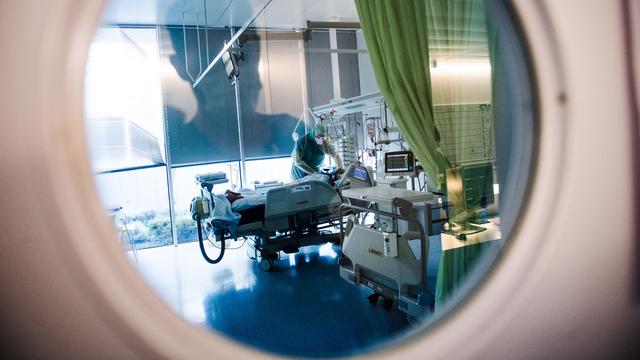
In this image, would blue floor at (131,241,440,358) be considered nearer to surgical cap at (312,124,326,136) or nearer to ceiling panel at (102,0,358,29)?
surgical cap at (312,124,326,136)

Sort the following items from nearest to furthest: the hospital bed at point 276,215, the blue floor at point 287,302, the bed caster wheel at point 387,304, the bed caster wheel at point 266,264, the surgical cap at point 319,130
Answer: the blue floor at point 287,302 → the bed caster wheel at point 387,304 → the hospital bed at point 276,215 → the bed caster wheel at point 266,264 → the surgical cap at point 319,130

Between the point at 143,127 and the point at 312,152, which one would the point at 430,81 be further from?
the point at 143,127

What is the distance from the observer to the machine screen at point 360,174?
377cm

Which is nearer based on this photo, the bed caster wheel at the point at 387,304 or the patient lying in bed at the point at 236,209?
the bed caster wheel at the point at 387,304

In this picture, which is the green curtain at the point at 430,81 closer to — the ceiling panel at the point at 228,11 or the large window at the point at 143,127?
the large window at the point at 143,127

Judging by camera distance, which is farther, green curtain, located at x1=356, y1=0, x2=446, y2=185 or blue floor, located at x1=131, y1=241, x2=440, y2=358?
blue floor, located at x1=131, y1=241, x2=440, y2=358

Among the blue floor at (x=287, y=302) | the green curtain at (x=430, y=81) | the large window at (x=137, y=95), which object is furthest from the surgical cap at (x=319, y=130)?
the green curtain at (x=430, y=81)

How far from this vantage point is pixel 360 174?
12.6ft

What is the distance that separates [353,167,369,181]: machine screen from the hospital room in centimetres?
5

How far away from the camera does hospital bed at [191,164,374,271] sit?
374cm

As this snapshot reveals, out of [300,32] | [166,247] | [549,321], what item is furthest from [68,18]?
[300,32]

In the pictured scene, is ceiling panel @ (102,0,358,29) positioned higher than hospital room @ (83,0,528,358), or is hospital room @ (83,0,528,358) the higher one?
ceiling panel @ (102,0,358,29)

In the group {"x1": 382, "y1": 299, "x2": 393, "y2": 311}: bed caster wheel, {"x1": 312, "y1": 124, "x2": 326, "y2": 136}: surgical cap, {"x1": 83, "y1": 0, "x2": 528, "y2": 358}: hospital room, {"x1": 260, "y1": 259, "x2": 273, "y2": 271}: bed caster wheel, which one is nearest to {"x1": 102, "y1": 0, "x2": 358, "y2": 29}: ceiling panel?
{"x1": 83, "y1": 0, "x2": 528, "y2": 358}: hospital room

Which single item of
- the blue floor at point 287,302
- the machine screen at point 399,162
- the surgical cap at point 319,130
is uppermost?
the surgical cap at point 319,130
